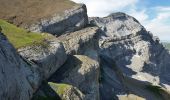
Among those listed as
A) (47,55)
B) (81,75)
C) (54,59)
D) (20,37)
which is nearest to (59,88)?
(47,55)

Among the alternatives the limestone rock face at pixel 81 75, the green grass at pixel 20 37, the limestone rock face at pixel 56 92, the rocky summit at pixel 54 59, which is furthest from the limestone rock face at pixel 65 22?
the limestone rock face at pixel 56 92

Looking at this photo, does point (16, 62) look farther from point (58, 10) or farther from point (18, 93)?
point (58, 10)

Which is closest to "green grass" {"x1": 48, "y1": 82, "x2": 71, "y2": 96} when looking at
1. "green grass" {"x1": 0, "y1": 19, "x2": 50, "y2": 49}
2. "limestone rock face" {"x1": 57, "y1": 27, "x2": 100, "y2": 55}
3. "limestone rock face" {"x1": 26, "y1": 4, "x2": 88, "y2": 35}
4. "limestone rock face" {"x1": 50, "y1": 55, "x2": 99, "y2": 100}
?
"limestone rock face" {"x1": 50, "y1": 55, "x2": 99, "y2": 100}

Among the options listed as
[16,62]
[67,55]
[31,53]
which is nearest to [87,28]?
[67,55]

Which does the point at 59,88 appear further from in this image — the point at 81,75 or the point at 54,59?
the point at 81,75

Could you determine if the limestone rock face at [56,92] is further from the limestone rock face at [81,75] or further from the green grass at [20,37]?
the green grass at [20,37]

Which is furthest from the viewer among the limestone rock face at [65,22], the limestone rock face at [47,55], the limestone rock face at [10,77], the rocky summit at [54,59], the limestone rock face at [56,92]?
the limestone rock face at [65,22]

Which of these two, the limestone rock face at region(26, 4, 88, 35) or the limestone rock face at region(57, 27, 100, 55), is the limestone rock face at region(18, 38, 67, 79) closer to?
the limestone rock face at region(57, 27, 100, 55)
